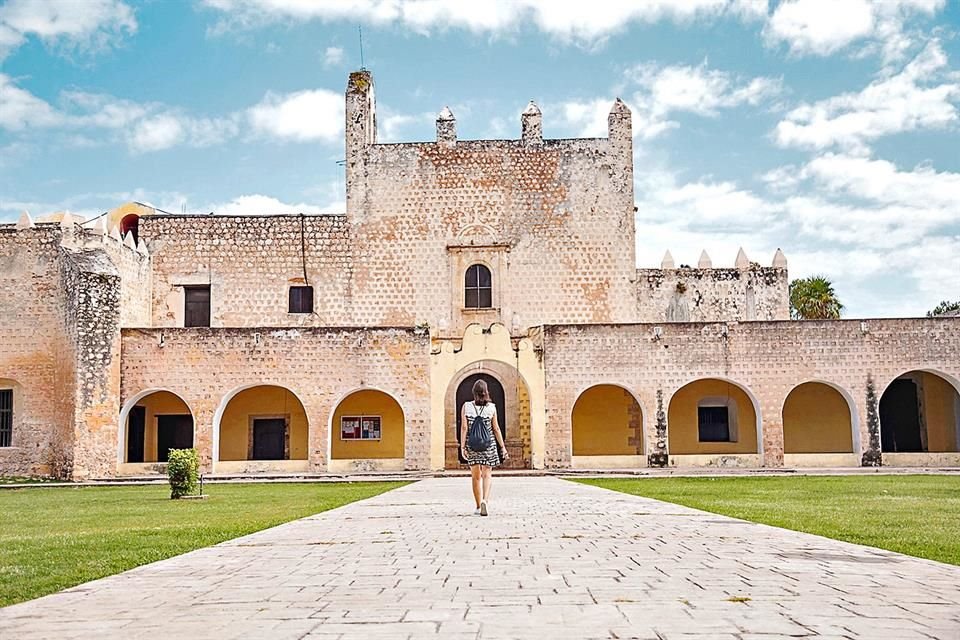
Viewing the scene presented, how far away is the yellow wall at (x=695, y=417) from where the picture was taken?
2616 cm

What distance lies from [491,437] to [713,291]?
20.0 meters

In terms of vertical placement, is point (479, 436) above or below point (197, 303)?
below

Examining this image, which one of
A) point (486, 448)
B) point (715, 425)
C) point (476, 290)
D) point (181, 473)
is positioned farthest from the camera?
point (476, 290)

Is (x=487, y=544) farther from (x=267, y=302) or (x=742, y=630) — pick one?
(x=267, y=302)

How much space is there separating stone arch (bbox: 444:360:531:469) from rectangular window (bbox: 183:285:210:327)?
8.02 metres

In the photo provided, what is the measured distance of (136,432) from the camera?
26062mm

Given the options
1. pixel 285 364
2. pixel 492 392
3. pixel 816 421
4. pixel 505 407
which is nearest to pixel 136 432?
pixel 285 364

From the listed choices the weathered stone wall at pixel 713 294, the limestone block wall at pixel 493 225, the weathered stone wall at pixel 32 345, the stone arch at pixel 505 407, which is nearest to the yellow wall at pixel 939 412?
the weathered stone wall at pixel 713 294

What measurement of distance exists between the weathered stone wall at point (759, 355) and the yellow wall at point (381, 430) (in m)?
5.03

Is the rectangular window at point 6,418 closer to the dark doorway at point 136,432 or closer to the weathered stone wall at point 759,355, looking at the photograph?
the dark doorway at point 136,432

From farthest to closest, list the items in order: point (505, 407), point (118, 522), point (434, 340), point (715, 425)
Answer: point (715, 425) → point (505, 407) → point (434, 340) → point (118, 522)

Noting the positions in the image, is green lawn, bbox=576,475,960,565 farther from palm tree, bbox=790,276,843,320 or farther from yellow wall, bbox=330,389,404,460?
palm tree, bbox=790,276,843,320

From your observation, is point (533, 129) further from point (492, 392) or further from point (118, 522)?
point (118, 522)

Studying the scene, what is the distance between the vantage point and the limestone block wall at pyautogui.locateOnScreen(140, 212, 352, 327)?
27.8m
